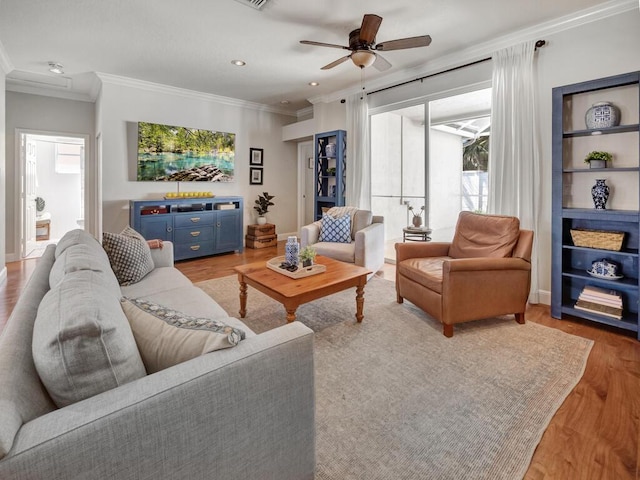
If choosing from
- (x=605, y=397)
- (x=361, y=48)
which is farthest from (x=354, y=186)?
(x=605, y=397)

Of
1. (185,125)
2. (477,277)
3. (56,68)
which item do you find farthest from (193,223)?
(477,277)

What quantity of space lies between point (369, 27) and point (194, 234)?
12.3 feet

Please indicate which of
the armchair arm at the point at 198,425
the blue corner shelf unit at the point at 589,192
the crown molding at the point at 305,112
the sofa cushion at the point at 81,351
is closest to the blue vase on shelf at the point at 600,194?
the blue corner shelf unit at the point at 589,192

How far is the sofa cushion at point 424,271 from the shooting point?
262cm

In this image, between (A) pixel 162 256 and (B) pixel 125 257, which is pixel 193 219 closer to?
(A) pixel 162 256

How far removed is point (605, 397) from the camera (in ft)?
5.98

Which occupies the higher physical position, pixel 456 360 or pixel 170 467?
pixel 170 467

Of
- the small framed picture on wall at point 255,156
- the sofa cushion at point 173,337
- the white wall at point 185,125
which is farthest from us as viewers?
the small framed picture on wall at point 255,156

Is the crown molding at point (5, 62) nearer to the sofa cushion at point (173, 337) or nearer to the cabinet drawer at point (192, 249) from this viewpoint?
the cabinet drawer at point (192, 249)

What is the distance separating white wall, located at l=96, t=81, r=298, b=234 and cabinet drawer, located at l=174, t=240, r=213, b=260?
86cm

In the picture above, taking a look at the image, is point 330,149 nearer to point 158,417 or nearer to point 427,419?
point 427,419

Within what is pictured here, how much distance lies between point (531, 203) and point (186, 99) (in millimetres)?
5088

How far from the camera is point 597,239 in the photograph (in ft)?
8.95

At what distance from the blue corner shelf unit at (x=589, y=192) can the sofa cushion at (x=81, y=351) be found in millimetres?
3266
